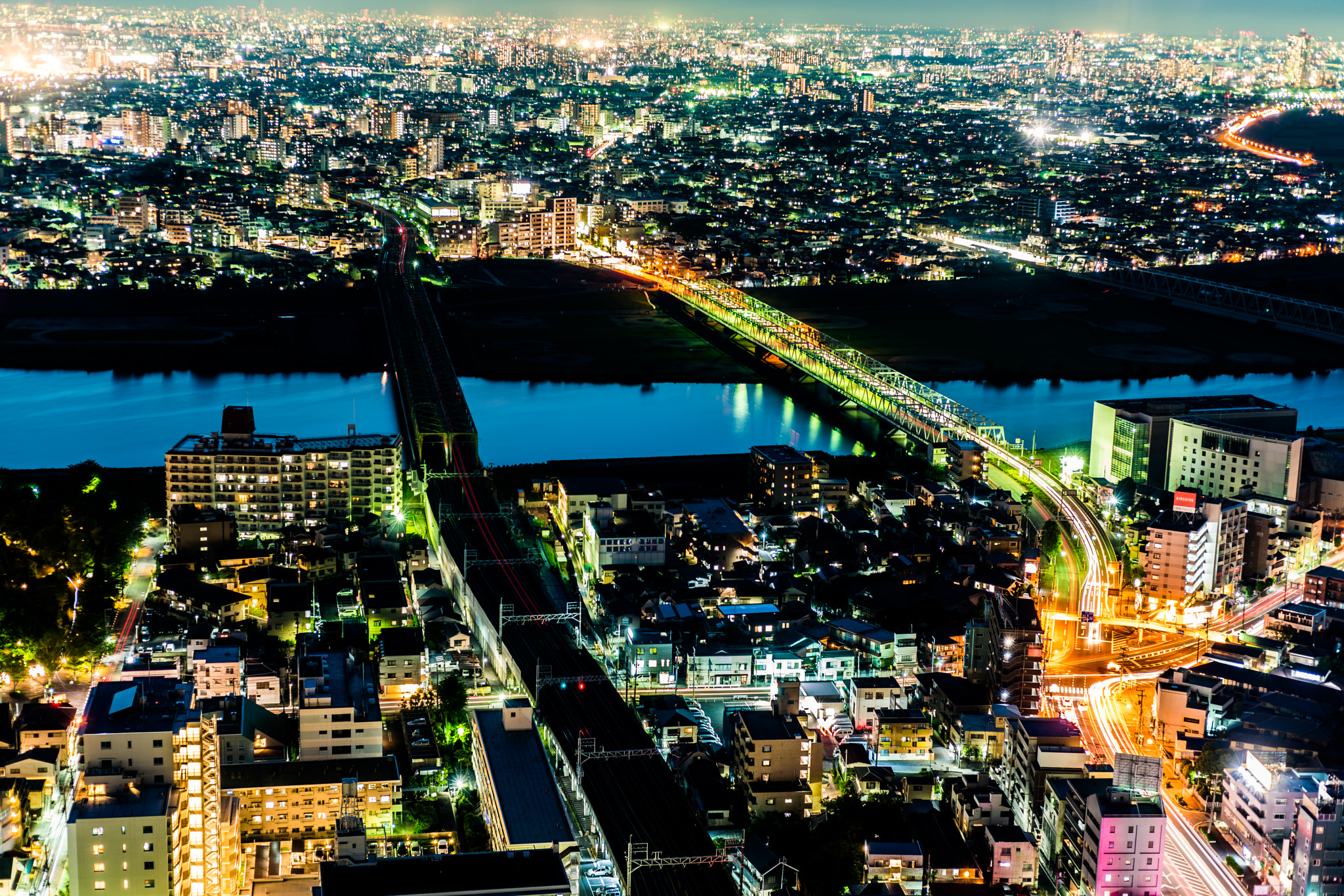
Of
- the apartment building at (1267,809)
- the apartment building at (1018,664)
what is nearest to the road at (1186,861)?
the apartment building at (1267,809)

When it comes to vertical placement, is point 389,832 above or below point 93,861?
below

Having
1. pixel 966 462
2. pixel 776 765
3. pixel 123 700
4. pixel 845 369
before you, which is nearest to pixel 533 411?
pixel 845 369

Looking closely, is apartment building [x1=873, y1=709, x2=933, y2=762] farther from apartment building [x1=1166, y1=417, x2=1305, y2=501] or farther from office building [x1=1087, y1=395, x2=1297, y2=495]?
office building [x1=1087, y1=395, x2=1297, y2=495]

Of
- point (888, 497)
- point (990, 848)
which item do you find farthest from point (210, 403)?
point (990, 848)

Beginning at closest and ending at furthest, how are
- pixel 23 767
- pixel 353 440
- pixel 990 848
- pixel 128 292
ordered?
pixel 990 848 < pixel 23 767 < pixel 353 440 < pixel 128 292

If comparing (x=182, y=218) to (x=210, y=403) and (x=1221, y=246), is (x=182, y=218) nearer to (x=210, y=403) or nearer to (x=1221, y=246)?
(x=210, y=403)

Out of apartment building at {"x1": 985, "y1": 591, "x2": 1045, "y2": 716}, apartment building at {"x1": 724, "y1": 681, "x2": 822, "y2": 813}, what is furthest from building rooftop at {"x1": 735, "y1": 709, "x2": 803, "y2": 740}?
apartment building at {"x1": 985, "y1": 591, "x2": 1045, "y2": 716}

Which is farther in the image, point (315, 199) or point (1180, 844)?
point (315, 199)
